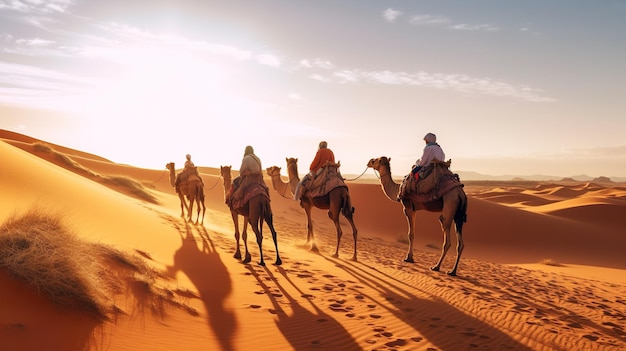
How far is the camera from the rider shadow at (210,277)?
575 cm

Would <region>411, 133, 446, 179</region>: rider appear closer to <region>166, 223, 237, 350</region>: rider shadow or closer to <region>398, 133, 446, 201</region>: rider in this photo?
<region>398, 133, 446, 201</region>: rider

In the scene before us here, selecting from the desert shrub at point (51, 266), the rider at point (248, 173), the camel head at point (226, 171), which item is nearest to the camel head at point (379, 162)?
the rider at point (248, 173)

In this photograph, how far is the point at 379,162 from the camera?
12.8 metres

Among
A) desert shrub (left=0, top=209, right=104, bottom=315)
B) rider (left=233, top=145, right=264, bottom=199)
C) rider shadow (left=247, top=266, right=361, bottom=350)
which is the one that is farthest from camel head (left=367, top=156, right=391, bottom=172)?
desert shrub (left=0, top=209, right=104, bottom=315)

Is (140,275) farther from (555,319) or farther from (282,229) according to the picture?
(282,229)

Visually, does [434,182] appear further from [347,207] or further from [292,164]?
[292,164]

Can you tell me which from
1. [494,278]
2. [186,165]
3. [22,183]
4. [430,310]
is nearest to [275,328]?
[430,310]

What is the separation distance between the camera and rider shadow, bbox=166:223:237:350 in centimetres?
575

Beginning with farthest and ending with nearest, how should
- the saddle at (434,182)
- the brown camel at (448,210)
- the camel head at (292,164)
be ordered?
the camel head at (292,164) → the saddle at (434,182) → the brown camel at (448,210)

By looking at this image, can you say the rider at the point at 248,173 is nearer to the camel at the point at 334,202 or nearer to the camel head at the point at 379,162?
the camel at the point at 334,202

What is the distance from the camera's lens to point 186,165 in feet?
51.6

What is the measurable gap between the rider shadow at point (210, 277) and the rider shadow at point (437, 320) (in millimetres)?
2851

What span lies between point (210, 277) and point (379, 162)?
6805 millimetres

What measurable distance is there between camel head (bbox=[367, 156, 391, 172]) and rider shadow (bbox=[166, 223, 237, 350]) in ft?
18.7
